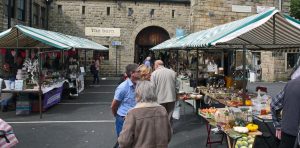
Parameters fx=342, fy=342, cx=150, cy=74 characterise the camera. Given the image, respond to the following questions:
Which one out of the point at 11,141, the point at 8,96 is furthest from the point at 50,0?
the point at 11,141

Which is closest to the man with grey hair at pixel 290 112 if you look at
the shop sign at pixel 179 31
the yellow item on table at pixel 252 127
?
the yellow item on table at pixel 252 127

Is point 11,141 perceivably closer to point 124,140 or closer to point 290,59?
point 124,140

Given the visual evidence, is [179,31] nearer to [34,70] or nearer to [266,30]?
[34,70]

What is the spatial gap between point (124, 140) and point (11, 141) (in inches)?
71.4

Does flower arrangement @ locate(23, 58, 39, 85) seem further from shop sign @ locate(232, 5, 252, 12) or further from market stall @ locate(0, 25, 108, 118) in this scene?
shop sign @ locate(232, 5, 252, 12)

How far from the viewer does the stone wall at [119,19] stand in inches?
964

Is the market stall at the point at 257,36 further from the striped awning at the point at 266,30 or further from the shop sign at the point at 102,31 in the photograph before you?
the shop sign at the point at 102,31

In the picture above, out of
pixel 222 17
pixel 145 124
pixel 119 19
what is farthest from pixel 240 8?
pixel 145 124

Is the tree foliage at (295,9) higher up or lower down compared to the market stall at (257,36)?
higher up

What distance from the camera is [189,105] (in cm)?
1197

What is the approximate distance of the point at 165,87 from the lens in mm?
6945

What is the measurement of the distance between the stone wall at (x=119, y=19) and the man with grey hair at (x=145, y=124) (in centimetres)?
2151

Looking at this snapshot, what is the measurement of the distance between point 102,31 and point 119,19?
1.51m

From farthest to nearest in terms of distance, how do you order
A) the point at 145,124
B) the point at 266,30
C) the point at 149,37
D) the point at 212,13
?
1. the point at 149,37
2. the point at 212,13
3. the point at 266,30
4. the point at 145,124
